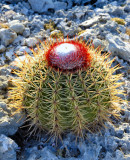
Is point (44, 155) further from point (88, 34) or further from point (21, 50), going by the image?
point (88, 34)

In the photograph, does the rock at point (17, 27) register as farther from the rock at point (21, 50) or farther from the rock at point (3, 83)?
the rock at point (3, 83)

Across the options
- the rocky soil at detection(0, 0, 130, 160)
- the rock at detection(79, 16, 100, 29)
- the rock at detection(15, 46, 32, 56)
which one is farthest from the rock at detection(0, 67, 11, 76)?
the rock at detection(79, 16, 100, 29)

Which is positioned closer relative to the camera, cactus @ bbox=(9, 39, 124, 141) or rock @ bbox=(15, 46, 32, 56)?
cactus @ bbox=(9, 39, 124, 141)

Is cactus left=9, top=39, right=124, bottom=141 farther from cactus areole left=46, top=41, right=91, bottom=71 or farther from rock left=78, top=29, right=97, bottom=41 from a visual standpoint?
rock left=78, top=29, right=97, bottom=41

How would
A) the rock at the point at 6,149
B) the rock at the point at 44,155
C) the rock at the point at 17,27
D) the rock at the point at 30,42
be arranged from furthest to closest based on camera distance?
the rock at the point at 17,27
the rock at the point at 30,42
the rock at the point at 44,155
the rock at the point at 6,149

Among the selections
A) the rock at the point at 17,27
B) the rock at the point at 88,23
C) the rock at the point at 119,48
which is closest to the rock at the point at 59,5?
the rock at the point at 88,23

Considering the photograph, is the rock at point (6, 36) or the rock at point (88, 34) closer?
the rock at point (6, 36)

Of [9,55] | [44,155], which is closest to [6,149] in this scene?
[44,155]
